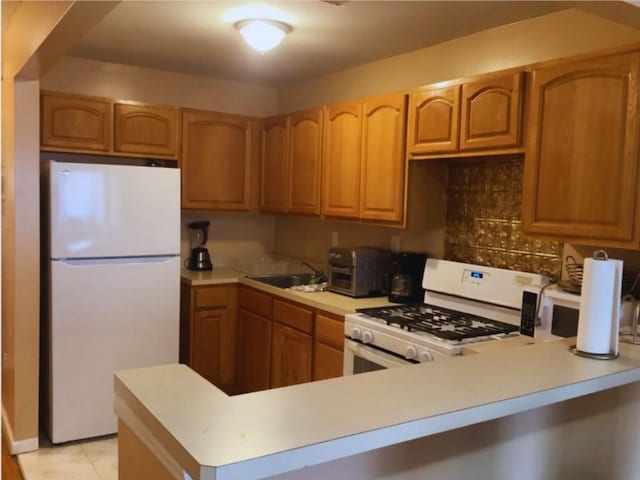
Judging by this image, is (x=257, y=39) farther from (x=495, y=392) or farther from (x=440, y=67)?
(x=495, y=392)

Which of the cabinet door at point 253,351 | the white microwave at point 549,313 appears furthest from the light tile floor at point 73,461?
the white microwave at point 549,313

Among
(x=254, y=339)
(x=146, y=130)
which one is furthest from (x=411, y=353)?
(x=146, y=130)

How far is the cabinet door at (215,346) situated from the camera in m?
3.87

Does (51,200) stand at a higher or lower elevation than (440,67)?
A: lower

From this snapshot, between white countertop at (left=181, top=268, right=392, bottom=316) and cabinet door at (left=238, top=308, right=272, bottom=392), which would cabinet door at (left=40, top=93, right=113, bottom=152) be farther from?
cabinet door at (left=238, top=308, right=272, bottom=392)

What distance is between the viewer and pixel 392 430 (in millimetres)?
1117

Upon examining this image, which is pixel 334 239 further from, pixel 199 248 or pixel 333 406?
pixel 333 406

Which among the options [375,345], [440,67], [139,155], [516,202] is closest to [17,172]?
[139,155]

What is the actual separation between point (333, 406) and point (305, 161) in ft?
9.02

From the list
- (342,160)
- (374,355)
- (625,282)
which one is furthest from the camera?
(342,160)

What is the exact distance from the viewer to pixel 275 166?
13.6ft

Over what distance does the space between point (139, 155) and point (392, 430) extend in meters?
3.18

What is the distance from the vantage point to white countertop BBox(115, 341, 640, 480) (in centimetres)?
101

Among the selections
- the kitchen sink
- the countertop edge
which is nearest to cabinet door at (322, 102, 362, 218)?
the kitchen sink
